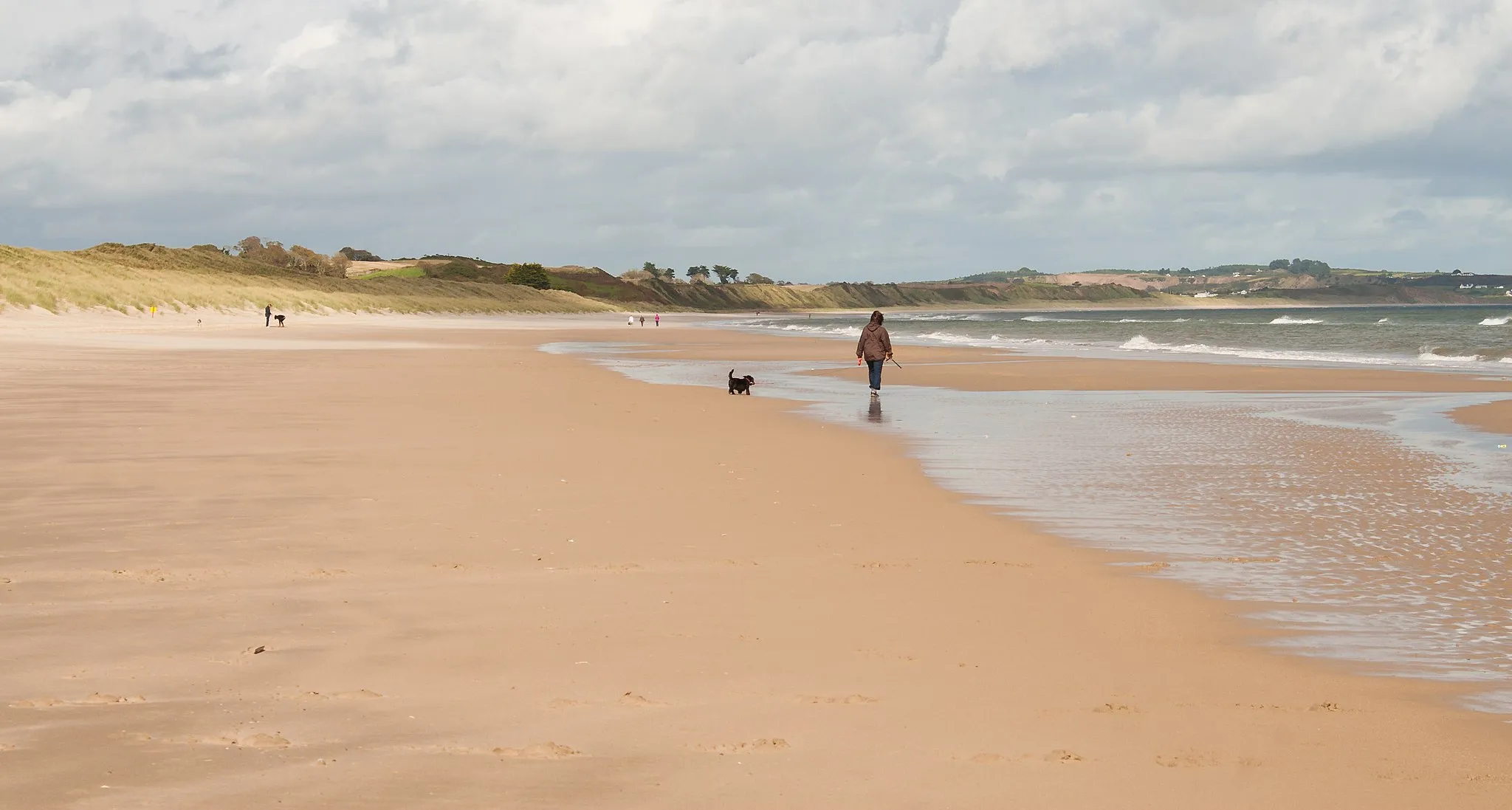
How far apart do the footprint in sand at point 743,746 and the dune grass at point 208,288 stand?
191 feet

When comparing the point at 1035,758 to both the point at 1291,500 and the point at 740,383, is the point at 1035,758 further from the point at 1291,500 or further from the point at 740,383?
the point at 740,383

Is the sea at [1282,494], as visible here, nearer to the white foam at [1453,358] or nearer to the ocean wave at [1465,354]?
the white foam at [1453,358]

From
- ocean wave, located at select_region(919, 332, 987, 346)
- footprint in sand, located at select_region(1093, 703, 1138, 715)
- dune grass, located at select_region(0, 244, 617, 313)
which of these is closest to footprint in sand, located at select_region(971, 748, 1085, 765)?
footprint in sand, located at select_region(1093, 703, 1138, 715)

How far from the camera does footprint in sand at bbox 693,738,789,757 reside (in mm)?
4902

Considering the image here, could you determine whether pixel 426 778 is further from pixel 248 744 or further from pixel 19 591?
pixel 19 591

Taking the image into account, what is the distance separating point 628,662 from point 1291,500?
7879 mm

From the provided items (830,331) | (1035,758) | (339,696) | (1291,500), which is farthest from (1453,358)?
(830,331)

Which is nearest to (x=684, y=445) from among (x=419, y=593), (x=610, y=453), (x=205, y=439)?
(x=610, y=453)

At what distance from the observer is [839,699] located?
5.57m

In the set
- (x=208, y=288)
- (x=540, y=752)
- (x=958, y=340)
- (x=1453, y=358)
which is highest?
(x=208, y=288)

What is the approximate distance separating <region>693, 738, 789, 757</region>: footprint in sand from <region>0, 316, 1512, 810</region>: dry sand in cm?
2

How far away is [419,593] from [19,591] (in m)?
2.25

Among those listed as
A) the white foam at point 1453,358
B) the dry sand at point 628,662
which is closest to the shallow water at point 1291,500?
the dry sand at point 628,662

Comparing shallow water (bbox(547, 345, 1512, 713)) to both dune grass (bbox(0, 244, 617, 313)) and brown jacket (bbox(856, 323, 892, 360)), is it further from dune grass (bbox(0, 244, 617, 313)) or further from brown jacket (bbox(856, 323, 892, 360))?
dune grass (bbox(0, 244, 617, 313))
